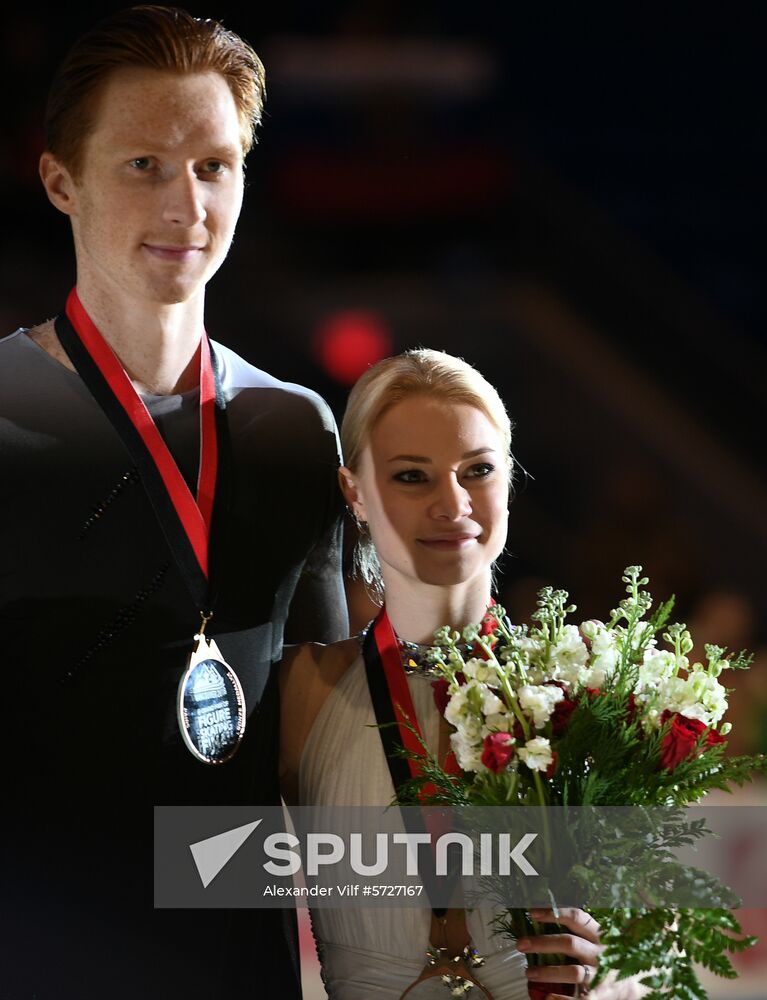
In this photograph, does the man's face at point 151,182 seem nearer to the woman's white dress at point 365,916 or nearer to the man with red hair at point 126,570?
the man with red hair at point 126,570

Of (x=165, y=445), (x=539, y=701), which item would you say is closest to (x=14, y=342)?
(x=165, y=445)

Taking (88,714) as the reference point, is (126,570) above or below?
above

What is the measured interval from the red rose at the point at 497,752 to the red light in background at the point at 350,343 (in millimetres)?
4351

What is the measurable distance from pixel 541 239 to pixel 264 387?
5.62 meters

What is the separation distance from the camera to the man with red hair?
8.26 ft

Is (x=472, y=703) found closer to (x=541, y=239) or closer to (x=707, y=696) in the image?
(x=707, y=696)

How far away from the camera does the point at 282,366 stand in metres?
6.75

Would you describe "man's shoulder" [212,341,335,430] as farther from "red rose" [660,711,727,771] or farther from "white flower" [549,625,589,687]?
"red rose" [660,711,727,771]

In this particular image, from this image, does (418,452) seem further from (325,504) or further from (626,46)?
(626,46)

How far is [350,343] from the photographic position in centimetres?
676

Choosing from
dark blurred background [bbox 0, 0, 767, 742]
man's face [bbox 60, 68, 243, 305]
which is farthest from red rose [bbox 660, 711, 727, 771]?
dark blurred background [bbox 0, 0, 767, 742]

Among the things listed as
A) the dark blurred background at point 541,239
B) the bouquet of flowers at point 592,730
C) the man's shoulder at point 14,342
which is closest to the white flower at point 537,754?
the bouquet of flowers at point 592,730

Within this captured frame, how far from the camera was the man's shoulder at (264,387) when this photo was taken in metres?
2.78

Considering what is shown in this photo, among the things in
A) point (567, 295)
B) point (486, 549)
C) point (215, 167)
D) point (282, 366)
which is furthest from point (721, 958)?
point (567, 295)
